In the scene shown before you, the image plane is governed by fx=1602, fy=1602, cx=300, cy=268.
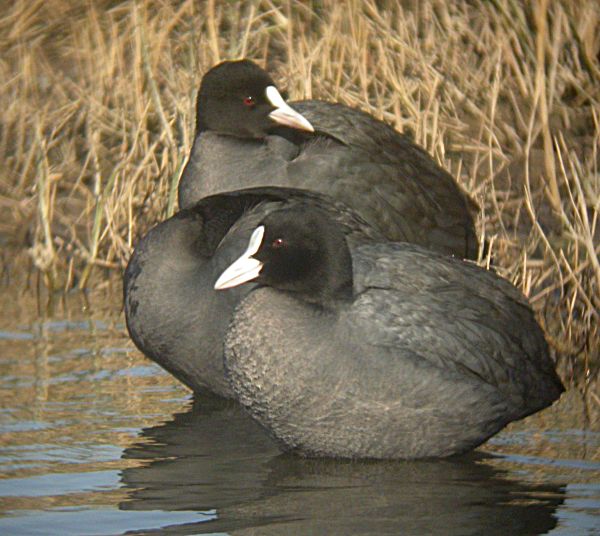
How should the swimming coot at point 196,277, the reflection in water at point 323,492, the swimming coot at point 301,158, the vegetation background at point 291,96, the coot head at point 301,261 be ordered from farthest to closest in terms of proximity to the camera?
the vegetation background at point 291,96 → the swimming coot at point 301,158 → the swimming coot at point 196,277 → the coot head at point 301,261 → the reflection in water at point 323,492

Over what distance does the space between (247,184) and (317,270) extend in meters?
2.19

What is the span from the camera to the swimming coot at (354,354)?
228 inches

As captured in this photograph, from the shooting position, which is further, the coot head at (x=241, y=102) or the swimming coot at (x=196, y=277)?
the coot head at (x=241, y=102)

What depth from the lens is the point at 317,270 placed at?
19.5ft

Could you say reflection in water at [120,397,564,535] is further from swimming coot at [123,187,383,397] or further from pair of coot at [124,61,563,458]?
swimming coot at [123,187,383,397]

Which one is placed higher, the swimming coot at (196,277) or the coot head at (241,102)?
the coot head at (241,102)

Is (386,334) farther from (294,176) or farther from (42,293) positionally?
(42,293)

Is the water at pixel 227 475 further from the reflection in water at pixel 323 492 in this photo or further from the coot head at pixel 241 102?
the coot head at pixel 241 102

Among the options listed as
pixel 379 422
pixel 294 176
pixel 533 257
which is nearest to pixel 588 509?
pixel 379 422

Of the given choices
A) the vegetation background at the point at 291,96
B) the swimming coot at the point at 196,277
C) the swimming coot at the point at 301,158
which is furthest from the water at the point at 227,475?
the vegetation background at the point at 291,96

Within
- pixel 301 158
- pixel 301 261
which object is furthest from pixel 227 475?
pixel 301 158

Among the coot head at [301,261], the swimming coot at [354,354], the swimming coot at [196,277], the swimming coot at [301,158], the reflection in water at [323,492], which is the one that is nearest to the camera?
the reflection in water at [323,492]

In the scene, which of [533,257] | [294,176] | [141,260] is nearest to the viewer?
[141,260]

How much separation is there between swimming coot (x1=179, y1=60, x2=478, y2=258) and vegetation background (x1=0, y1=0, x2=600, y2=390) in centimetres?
54
